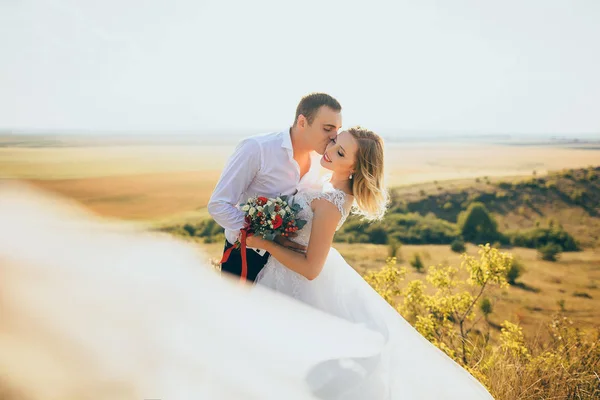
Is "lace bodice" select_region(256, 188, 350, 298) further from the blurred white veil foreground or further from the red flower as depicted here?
the blurred white veil foreground

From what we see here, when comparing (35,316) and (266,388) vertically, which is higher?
(35,316)

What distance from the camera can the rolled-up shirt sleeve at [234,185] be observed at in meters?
3.46

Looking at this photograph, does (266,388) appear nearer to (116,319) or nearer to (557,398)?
(116,319)

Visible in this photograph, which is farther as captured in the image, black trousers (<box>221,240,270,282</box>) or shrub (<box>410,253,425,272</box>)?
shrub (<box>410,253,425,272</box>)

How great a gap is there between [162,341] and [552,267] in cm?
2658

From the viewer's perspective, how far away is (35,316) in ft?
4.14

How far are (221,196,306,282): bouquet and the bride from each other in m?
0.08

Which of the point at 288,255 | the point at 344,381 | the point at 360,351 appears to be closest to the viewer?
the point at 344,381

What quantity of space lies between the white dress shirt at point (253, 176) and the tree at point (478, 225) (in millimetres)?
27648


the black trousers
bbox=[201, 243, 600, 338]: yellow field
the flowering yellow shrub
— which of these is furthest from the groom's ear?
bbox=[201, 243, 600, 338]: yellow field

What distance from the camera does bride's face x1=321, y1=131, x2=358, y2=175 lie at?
3256 mm

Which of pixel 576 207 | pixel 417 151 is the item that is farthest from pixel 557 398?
pixel 417 151

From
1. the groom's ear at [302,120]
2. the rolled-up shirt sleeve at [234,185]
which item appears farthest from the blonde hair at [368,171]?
the rolled-up shirt sleeve at [234,185]

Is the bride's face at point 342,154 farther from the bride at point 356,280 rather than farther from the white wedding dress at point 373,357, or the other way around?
the white wedding dress at point 373,357
